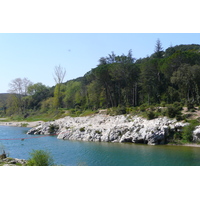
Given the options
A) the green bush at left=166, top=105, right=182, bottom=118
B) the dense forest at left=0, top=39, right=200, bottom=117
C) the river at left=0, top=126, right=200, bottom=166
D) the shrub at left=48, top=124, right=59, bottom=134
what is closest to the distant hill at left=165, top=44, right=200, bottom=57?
the dense forest at left=0, top=39, right=200, bottom=117

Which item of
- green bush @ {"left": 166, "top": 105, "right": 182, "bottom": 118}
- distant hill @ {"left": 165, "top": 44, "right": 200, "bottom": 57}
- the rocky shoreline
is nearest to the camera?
the rocky shoreline

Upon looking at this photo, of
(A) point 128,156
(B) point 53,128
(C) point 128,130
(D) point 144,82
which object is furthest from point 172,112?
(B) point 53,128

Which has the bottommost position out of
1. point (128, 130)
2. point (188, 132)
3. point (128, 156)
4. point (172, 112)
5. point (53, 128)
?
point (128, 156)

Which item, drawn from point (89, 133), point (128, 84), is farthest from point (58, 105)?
point (89, 133)

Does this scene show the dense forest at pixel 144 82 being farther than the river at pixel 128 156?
Yes

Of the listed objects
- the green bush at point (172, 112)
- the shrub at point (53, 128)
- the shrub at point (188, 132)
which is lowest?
the shrub at point (53, 128)

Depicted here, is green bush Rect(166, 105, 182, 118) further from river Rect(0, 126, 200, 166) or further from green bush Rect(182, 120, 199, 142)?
river Rect(0, 126, 200, 166)

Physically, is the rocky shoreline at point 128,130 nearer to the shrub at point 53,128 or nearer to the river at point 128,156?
the river at point 128,156

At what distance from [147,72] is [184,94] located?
8.93m

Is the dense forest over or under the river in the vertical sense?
over

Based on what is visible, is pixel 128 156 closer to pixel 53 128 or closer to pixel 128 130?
pixel 128 130

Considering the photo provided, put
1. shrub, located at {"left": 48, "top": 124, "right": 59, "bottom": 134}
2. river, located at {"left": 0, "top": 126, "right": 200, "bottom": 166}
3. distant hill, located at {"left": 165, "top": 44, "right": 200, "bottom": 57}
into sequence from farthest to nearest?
distant hill, located at {"left": 165, "top": 44, "right": 200, "bottom": 57}, shrub, located at {"left": 48, "top": 124, "right": 59, "bottom": 134}, river, located at {"left": 0, "top": 126, "right": 200, "bottom": 166}

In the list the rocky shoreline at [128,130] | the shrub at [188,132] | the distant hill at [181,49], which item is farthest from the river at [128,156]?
the distant hill at [181,49]

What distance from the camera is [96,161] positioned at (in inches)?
806
